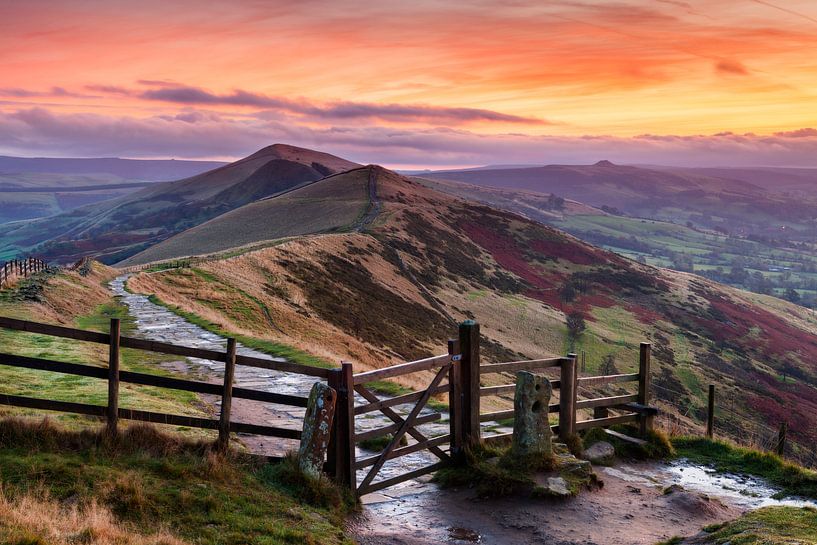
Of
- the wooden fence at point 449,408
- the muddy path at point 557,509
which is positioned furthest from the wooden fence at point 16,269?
the wooden fence at point 449,408

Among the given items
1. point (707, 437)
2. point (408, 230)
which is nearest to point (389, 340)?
point (707, 437)

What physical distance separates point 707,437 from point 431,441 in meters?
7.68

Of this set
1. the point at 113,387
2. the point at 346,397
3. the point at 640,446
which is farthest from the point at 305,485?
the point at 640,446

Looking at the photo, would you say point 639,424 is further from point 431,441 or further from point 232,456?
point 232,456

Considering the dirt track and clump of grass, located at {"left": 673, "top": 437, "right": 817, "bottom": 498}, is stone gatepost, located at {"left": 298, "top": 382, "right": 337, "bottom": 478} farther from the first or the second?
clump of grass, located at {"left": 673, "top": 437, "right": 817, "bottom": 498}

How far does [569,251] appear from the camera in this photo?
119m

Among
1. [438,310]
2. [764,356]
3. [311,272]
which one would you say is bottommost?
[764,356]

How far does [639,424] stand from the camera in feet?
49.0

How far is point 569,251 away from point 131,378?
113680 mm

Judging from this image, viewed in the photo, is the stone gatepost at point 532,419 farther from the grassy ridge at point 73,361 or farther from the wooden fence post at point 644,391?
the grassy ridge at point 73,361

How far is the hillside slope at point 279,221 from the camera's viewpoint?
96750mm

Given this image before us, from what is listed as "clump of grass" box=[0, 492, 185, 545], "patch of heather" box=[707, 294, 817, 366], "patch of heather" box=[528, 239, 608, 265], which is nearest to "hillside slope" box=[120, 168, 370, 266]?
"patch of heather" box=[528, 239, 608, 265]

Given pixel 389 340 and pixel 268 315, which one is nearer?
pixel 268 315

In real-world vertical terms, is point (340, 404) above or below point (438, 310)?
above
